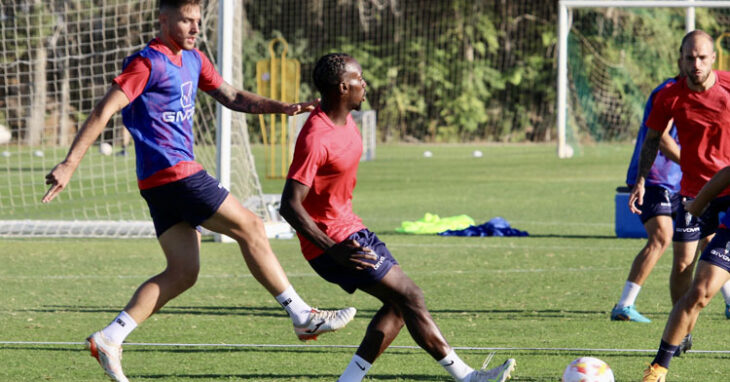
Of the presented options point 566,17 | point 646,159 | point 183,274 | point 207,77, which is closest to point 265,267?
point 183,274

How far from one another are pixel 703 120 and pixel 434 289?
3.75m

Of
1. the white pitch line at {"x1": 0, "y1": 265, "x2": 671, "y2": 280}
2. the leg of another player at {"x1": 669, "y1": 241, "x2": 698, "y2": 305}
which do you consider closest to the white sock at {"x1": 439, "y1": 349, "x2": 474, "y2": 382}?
the leg of another player at {"x1": 669, "y1": 241, "x2": 698, "y2": 305}

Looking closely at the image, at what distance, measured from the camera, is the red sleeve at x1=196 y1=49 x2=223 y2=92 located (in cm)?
648

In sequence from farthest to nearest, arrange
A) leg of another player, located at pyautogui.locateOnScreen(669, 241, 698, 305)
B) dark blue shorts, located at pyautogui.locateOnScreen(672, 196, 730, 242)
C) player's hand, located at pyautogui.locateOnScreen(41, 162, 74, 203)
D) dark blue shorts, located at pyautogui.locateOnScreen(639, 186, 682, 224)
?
dark blue shorts, located at pyautogui.locateOnScreen(639, 186, 682, 224), leg of another player, located at pyautogui.locateOnScreen(669, 241, 698, 305), dark blue shorts, located at pyautogui.locateOnScreen(672, 196, 730, 242), player's hand, located at pyautogui.locateOnScreen(41, 162, 74, 203)

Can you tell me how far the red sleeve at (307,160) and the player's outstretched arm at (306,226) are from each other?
3 cm

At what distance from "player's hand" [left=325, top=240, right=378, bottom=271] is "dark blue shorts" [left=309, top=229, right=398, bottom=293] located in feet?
0.13

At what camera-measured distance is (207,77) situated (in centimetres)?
652

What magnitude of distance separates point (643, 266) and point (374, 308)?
217 cm

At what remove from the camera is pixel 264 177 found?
25906mm

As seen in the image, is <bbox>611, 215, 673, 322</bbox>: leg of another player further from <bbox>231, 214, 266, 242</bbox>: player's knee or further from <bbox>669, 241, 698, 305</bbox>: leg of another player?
<bbox>231, 214, 266, 242</bbox>: player's knee

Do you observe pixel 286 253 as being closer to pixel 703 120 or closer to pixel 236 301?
pixel 236 301

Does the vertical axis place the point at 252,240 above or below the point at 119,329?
above

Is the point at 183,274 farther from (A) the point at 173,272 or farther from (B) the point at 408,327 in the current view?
(B) the point at 408,327

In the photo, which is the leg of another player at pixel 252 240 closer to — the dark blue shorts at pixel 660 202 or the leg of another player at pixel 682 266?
the leg of another player at pixel 682 266
